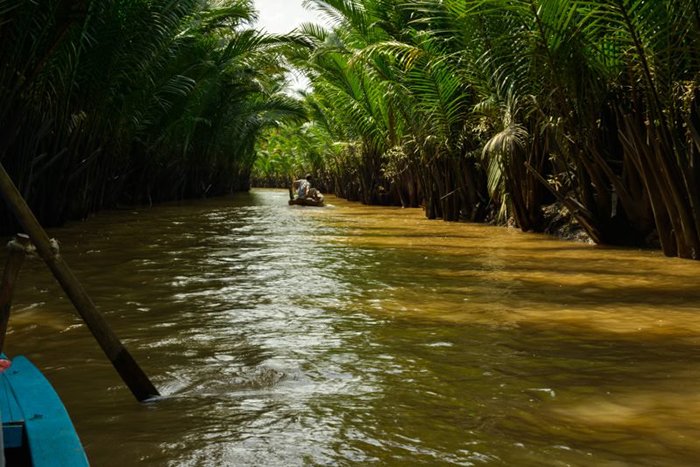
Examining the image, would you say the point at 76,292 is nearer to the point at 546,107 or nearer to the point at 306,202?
the point at 546,107

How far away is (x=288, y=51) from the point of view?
18969 mm

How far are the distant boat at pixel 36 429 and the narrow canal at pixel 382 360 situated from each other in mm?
296

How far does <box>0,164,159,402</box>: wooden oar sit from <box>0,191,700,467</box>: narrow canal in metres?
0.11

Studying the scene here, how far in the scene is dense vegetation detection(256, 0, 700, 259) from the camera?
20.6 feet

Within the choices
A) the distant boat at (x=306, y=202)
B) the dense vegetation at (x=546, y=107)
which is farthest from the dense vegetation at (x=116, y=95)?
the distant boat at (x=306, y=202)

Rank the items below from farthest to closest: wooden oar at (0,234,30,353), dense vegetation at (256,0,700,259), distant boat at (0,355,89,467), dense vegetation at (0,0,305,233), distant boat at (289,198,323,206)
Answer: distant boat at (289,198,323,206)
dense vegetation at (0,0,305,233)
dense vegetation at (256,0,700,259)
wooden oar at (0,234,30,353)
distant boat at (0,355,89,467)

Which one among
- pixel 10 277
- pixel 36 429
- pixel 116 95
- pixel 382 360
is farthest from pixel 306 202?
pixel 36 429

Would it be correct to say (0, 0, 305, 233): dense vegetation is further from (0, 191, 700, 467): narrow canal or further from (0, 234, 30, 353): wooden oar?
(0, 234, 30, 353): wooden oar

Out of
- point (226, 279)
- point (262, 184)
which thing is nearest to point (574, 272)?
point (226, 279)

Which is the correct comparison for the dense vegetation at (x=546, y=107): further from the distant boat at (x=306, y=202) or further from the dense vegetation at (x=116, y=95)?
the dense vegetation at (x=116, y=95)

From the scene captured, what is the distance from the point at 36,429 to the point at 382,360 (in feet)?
5.97

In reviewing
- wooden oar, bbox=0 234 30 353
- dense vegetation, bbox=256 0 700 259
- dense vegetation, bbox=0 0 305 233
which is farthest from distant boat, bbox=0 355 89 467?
dense vegetation, bbox=256 0 700 259

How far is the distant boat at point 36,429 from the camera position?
64.7 inches

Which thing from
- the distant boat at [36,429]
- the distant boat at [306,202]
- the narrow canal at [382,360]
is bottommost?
the narrow canal at [382,360]
